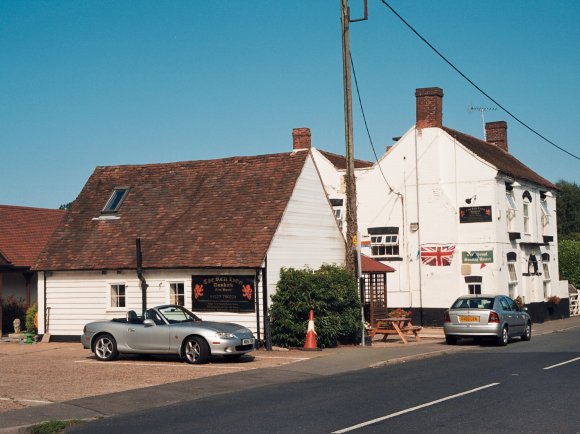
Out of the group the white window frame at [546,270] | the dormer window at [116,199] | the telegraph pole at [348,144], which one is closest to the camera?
the telegraph pole at [348,144]

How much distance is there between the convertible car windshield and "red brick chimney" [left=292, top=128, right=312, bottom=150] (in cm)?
2109

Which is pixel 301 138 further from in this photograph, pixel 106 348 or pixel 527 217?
pixel 106 348

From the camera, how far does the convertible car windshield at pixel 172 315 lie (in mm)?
21266

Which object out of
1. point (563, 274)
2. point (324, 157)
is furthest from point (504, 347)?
point (563, 274)

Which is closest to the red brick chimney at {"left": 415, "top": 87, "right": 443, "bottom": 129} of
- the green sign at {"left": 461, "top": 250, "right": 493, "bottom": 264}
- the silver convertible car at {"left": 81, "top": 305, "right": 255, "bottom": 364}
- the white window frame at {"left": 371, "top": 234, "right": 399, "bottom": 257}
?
the white window frame at {"left": 371, "top": 234, "right": 399, "bottom": 257}

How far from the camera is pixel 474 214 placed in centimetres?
3681

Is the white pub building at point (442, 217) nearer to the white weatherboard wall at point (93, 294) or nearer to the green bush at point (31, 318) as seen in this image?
the white weatherboard wall at point (93, 294)

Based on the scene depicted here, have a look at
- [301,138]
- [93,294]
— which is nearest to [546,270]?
[301,138]

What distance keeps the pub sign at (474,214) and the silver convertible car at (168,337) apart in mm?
17766

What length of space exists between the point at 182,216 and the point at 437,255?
13946 millimetres

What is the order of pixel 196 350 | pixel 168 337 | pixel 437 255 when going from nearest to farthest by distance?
pixel 196 350, pixel 168 337, pixel 437 255

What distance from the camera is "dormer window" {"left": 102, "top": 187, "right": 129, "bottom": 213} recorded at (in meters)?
29.7

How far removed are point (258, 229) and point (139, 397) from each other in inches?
437

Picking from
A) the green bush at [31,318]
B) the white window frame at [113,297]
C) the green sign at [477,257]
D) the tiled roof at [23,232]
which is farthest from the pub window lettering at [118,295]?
the green sign at [477,257]
